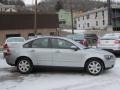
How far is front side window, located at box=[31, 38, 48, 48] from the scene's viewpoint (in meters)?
11.8

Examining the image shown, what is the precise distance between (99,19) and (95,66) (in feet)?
253

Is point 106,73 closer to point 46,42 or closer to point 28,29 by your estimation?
point 46,42

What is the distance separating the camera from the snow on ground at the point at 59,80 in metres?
9.25

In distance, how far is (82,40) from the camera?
20.6 metres

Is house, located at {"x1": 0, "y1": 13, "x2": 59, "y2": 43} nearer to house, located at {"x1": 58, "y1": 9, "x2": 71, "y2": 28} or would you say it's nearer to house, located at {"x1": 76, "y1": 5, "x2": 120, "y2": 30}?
house, located at {"x1": 76, "y1": 5, "x2": 120, "y2": 30}

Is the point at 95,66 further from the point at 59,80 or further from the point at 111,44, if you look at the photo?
the point at 111,44

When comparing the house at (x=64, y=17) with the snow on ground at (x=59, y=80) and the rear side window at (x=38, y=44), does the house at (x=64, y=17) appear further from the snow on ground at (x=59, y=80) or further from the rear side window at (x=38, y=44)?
the snow on ground at (x=59, y=80)

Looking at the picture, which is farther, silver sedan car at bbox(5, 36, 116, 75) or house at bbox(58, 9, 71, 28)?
house at bbox(58, 9, 71, 28)

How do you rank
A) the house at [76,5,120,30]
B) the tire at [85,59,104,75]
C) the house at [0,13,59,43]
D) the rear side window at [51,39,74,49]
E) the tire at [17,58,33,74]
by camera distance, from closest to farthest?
the tire at [85,59,104,75]
the rear side window at [51,39,74,49]
the tire at [17,58,33,74]
the house at [0,13,59,43]
the house at [76,5,120,30]

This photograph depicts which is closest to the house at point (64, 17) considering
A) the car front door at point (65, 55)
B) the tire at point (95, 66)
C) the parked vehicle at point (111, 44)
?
the parked vehicle at point (111, 44)

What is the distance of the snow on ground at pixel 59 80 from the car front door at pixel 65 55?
1.45ft

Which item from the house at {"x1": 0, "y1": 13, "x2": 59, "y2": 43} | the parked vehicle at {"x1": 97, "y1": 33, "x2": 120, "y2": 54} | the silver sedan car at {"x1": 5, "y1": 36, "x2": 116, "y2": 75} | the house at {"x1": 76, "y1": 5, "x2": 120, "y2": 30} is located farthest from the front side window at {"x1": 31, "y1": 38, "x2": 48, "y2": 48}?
the house at {"x1": 76, "y1": 5, "x2": 120, "y2": 30}

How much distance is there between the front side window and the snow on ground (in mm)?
1066

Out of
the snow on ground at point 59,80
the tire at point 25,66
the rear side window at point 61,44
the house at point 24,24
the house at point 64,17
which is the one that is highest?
the house at point 64,17
